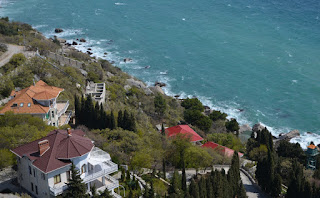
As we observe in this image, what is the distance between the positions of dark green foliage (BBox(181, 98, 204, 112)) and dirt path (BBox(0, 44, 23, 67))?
3745cm

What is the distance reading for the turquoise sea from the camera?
93.3 meters

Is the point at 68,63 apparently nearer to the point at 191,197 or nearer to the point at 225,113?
the point at 225,113

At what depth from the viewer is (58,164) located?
1389 inches

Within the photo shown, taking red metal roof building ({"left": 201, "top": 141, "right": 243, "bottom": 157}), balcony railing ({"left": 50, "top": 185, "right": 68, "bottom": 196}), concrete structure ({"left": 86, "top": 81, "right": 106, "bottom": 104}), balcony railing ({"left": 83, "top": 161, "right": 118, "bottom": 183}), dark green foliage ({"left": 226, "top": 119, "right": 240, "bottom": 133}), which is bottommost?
dark green foliage ({"left": 226, "top": 119, "right": 240, "bottom": 133})

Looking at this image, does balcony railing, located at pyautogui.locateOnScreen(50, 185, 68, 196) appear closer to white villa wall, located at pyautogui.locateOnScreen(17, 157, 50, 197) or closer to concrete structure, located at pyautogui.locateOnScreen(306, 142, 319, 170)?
white villa wall, located at pyautogui.locateOnScreen(17, 157, 50, 197)

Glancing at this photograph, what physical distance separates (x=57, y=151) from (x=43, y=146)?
1.38m

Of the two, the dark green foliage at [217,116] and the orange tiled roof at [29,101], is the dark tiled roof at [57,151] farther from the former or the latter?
the dark green foliage at [217,116]

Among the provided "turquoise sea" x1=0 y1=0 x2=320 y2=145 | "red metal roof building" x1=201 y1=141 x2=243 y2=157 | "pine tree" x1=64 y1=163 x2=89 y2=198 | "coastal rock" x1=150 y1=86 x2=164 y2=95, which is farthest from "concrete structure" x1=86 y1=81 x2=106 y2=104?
"pine tree" x1=64 y1=163 x2=89 y2=198

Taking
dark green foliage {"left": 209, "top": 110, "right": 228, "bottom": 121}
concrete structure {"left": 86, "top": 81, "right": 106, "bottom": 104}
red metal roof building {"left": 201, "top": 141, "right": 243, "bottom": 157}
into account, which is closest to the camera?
red metal roof building {"left": 201, "top": 141, "right": 243, "bottom": 157}

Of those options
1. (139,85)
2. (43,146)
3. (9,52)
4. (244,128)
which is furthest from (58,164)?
(139,85)

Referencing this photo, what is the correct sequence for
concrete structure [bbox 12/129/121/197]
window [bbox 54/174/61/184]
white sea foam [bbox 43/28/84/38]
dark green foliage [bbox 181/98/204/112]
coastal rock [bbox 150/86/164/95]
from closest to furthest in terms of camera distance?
concrete structure [bbox 12/129/121/197], window [bbox 54/174/61/184], dark green foliage [bbox 181/98/204/112], coastal rock [bbox 150/86/164/95], white sea foam [bbox 43/28/84/38]

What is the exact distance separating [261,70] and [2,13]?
95094 millimetres

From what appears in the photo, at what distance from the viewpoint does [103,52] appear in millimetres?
115812

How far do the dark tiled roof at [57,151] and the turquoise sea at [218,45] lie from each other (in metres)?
56.2
